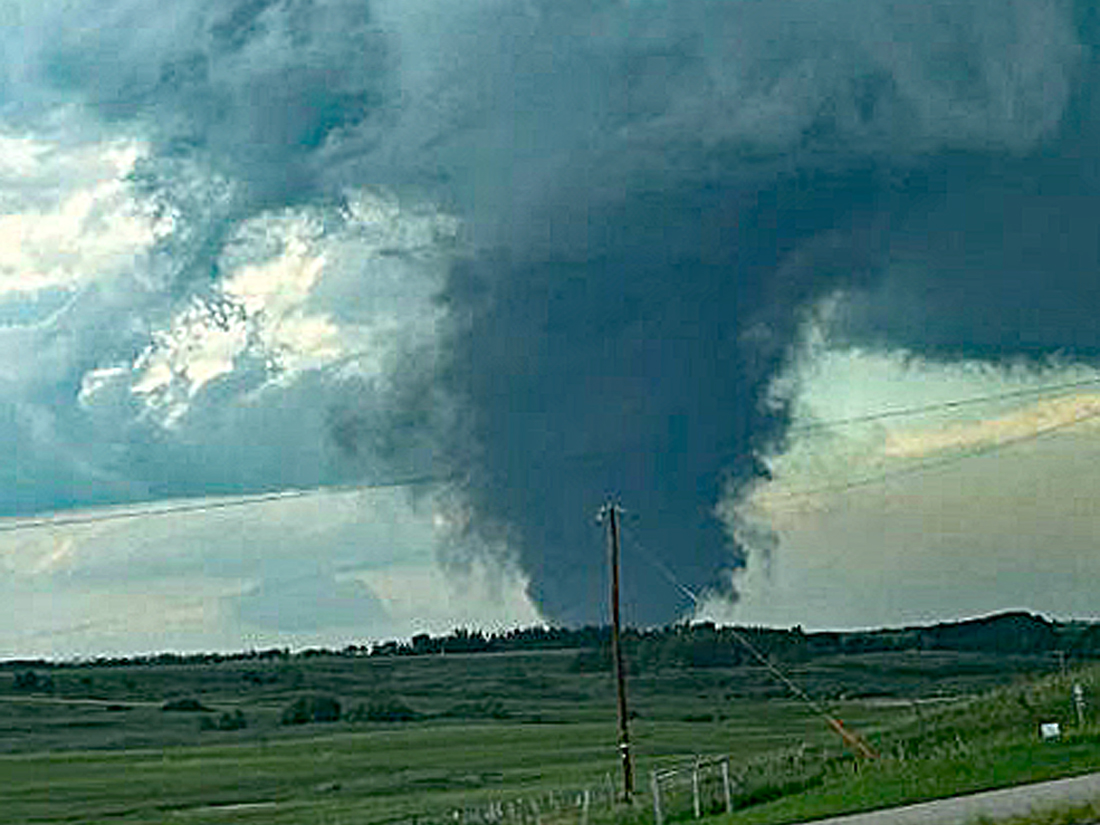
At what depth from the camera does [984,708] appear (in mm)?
63656

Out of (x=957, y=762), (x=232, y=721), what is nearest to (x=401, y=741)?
(x=232, y=721)

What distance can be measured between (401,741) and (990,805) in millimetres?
84196

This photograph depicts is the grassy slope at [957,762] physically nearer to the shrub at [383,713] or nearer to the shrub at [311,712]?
the shrub at [383,713]

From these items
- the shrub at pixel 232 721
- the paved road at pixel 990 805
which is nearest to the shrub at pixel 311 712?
the shrub at pixel 232 721

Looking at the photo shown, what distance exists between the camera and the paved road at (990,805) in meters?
32.6

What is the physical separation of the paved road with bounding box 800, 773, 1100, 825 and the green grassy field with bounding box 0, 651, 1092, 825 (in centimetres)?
403

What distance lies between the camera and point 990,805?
34531mm

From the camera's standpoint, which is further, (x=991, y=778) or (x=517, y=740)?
(x=517, y=740)

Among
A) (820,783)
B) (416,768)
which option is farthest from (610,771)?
(820,783)

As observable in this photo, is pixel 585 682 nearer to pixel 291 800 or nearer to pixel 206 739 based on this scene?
pixel 206 739

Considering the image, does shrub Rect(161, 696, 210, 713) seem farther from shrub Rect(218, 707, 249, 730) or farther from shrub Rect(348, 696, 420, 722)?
shrub Rect(218, 707, 249, 730)

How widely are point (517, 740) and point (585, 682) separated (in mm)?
85030

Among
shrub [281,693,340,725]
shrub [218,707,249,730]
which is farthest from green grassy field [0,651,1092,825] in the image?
shrub [281,693,340,725]

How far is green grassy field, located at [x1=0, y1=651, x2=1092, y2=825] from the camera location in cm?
7712
